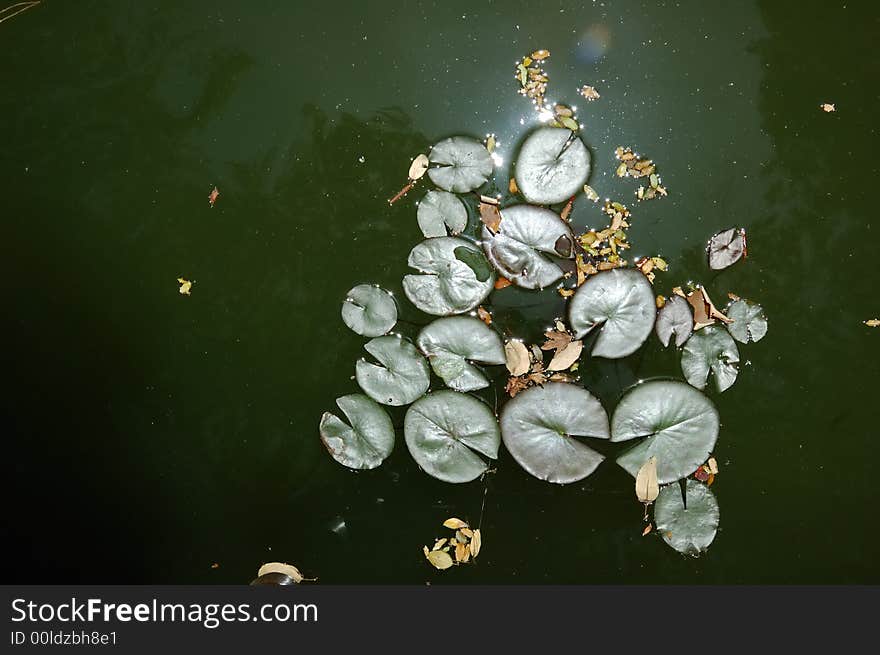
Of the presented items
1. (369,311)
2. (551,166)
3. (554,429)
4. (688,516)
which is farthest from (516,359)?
(688,516)

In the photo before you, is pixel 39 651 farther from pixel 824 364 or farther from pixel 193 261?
pixel 824 364

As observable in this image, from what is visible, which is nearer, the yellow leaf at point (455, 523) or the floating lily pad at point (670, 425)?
the floating lily pad at point (670, 425)

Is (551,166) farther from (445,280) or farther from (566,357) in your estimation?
(566,357)

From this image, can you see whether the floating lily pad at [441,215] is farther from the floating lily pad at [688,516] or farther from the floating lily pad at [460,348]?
the floating lily pad at [688,516]

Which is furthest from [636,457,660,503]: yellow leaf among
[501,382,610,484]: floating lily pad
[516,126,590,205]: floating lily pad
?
[516,126,590,205]: floating lily pad

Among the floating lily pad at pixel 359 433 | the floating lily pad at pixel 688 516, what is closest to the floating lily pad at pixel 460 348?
the floating lily pad at pixel 359 433
